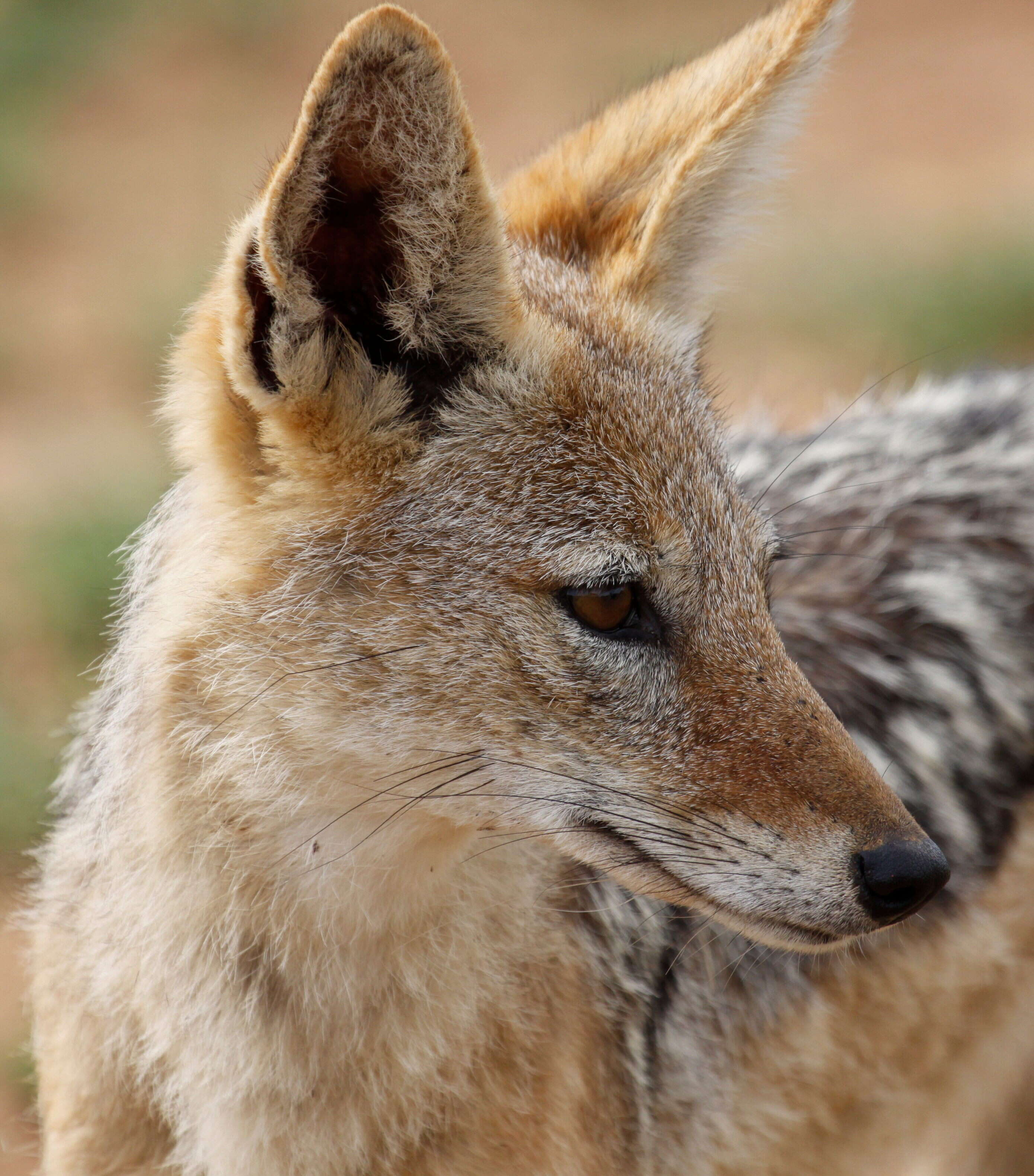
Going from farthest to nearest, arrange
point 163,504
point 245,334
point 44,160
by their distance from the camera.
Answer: point 44,160 → point 163,504 → point 245,334

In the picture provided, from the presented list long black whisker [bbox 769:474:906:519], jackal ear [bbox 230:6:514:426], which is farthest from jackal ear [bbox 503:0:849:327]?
long black whisker [bbox 769:474:906:519]

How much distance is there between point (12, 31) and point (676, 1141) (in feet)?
42.0

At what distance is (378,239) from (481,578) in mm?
717

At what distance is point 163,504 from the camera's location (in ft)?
11.3

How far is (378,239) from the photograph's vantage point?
285cm

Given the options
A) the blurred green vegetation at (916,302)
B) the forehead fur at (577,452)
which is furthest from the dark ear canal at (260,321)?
the blurred green vegetation at (916,302)

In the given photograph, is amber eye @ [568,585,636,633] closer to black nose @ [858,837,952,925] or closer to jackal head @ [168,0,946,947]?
jackal head @ [168,0,946,947]

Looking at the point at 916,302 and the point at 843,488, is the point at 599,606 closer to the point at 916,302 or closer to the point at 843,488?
the point at 843,488

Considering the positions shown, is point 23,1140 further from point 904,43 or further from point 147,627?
point 904,43

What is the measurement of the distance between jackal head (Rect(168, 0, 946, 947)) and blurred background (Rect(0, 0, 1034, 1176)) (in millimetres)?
1140

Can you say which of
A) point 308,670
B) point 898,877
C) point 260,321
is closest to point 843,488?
point 898,877

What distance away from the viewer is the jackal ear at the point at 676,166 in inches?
131

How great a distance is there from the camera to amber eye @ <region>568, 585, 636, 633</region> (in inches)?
113

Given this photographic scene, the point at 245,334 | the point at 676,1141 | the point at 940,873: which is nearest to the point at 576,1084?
the point at 676,1141
